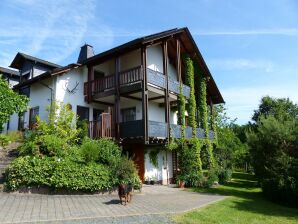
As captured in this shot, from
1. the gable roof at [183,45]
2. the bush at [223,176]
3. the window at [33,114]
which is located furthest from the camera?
the bush at [223,176]

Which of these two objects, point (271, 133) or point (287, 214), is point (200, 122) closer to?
point (271, 133)

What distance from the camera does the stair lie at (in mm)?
14297

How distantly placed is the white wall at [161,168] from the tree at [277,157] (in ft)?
20.6

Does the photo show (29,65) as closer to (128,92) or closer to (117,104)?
(117,104)

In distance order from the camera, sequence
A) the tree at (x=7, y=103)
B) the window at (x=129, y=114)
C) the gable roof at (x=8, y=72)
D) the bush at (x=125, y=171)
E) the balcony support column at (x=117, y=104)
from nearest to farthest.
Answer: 1. the bush at (x=125, y=171)
2. the tree at (x=7, y=103)
3. the balcony support column at (x=117, y=104)
4. the window at (x=129, y=114)
5. the gable roof at (x=8, y=72)

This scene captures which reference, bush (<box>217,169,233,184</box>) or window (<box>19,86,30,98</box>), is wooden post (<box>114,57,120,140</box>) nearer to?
window (<box>19,86,30,98</box>)

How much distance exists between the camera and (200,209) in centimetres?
1183

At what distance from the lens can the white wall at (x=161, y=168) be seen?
2141cm

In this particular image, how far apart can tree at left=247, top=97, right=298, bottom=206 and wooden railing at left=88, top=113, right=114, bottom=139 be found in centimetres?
945

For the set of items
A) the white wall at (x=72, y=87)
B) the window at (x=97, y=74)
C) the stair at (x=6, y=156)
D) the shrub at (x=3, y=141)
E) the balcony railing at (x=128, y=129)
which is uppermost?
the window at (x=97, y=74)

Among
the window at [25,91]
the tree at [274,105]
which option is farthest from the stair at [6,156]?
the tree at [274,105]

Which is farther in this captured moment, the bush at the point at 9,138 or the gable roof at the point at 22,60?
the gable roof at the point at 22,60


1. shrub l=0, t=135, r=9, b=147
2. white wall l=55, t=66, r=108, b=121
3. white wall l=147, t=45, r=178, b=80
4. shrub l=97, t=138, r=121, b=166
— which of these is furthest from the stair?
white wall l=147, t=45, r=178, b=80

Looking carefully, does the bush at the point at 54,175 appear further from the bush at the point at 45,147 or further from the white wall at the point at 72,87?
the white wall at the point at 72,87
